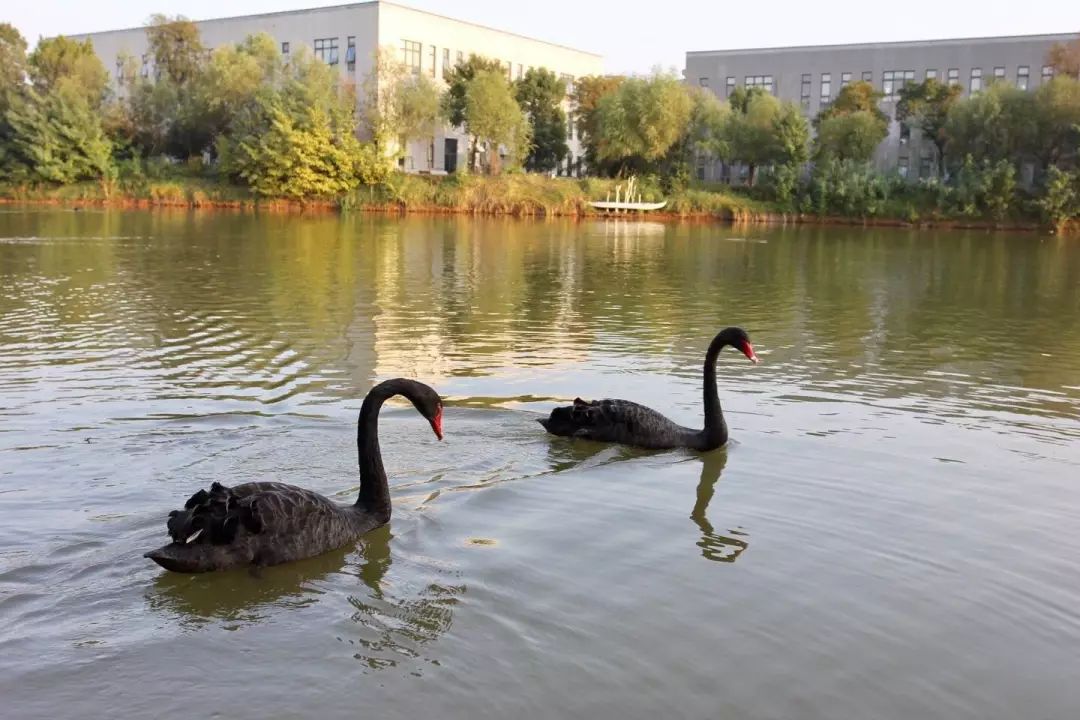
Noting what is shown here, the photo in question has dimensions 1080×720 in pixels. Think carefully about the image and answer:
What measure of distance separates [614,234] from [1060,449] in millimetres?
30014

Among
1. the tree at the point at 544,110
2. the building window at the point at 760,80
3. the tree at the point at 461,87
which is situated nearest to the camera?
the tree at the point at 461,87

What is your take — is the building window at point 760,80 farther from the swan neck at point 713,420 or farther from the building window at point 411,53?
the swan neck at point 713,420

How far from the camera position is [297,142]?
47.9 m

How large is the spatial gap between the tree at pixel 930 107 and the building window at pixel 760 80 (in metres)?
11.7

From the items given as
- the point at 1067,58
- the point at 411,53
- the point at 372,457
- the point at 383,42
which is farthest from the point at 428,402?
the point at 1067,58

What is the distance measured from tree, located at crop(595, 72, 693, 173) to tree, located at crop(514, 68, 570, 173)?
247 inches

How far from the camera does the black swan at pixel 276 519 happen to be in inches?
186

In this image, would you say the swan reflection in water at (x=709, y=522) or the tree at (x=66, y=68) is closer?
the swan reflection in water at (x=709, y=522)

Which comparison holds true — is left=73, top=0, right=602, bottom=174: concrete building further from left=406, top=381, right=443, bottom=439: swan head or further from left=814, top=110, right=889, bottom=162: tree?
left=406, top=381, right=443, bottom=439: swan head

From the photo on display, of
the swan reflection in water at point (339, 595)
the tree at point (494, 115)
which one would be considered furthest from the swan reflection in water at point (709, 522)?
the tree at point (494, 115)

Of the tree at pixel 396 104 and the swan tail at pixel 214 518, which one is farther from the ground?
the tree at pixel 396 104

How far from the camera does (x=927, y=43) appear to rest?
6906cm

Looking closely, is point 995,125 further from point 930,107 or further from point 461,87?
point 461,87

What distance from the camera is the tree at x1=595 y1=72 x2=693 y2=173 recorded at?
56594 mm
